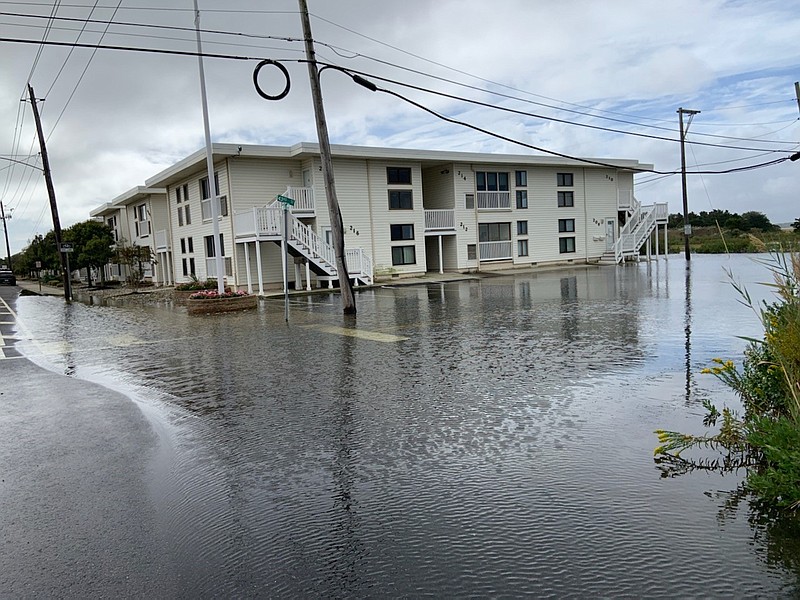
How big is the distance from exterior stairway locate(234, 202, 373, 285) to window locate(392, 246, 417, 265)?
511cm

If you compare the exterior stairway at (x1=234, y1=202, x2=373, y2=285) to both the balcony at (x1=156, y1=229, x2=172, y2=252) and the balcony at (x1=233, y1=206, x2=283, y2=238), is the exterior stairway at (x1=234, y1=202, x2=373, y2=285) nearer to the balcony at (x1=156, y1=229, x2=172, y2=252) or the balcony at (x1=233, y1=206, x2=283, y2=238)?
the balcony at (x1=233, y1=206, x2=283, y2=238)

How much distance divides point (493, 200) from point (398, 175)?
673 cm

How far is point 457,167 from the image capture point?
3550cm

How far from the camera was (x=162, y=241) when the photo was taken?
130 feet

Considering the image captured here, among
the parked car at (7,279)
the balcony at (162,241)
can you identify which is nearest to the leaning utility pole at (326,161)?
the balcony at (162,241)

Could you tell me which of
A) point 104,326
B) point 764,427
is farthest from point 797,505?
point 104,326

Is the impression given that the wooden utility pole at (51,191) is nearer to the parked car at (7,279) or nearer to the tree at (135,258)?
the tree at (135,258)

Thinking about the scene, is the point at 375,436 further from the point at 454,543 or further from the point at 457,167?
the point at 457,167

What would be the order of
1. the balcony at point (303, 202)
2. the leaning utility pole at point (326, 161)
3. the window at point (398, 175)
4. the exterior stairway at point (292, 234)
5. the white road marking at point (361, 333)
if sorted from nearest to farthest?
the white road marking at point (361, 333), the leaning utility pole at point (326, 161), the exterior stairway at point (292, 234), the balcony at point (303, 202), the window at point (398, 175)

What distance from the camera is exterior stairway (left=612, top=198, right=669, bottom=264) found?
41.1m

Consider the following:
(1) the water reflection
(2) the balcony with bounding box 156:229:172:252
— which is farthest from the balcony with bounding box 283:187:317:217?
(1) the water reflection

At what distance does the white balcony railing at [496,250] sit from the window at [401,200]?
5.61 metres

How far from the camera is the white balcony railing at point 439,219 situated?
1369 inches

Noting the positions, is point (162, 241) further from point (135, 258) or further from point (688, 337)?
point (688, 337)
